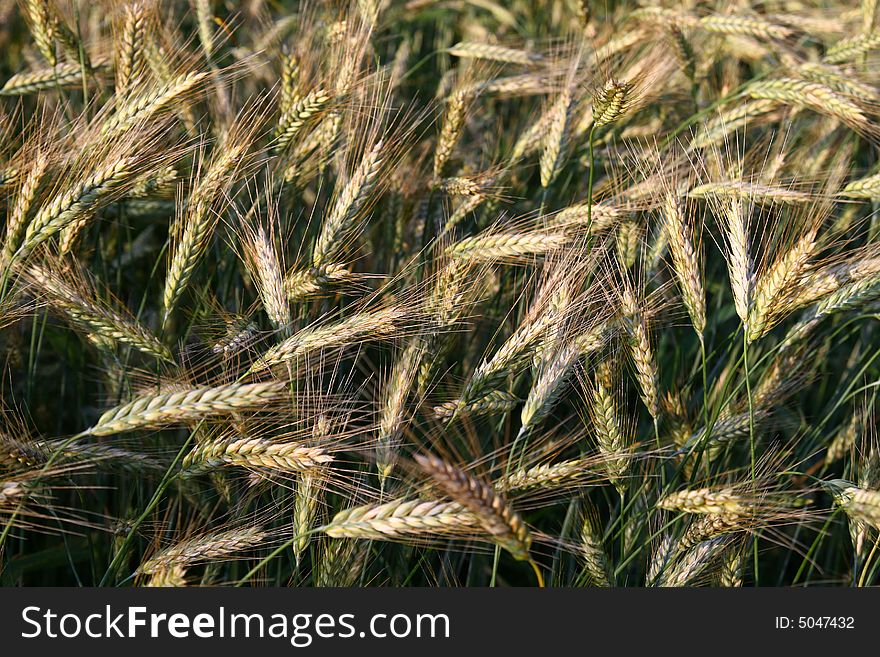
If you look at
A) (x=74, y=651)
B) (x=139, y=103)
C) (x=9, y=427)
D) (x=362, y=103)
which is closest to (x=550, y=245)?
(x=362, y=103)

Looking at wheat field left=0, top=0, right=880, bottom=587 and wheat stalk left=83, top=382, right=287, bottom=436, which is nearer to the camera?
wheat stalk left=83, top=382, right=287, bottom=436

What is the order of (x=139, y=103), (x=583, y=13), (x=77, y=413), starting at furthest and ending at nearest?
(x=583, y=13)
(x=77, y=413)
(x=139, y=103)

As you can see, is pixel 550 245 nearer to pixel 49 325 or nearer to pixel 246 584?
pixel 246 584

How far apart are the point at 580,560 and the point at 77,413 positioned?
4.87ft

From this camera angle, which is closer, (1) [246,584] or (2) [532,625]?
(2) [532,625]

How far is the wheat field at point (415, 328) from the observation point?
1599 mm

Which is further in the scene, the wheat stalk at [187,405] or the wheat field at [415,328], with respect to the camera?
the wheat field at [415,328]

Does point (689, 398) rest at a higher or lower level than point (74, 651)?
higher

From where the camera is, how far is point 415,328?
1.82 m

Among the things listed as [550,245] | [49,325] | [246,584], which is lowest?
[246,584]

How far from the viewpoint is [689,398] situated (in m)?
2.28

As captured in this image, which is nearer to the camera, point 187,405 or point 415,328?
point 187,405

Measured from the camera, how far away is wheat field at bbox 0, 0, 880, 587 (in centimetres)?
160

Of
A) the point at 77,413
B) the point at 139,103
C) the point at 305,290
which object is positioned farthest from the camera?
the point at 77,413
